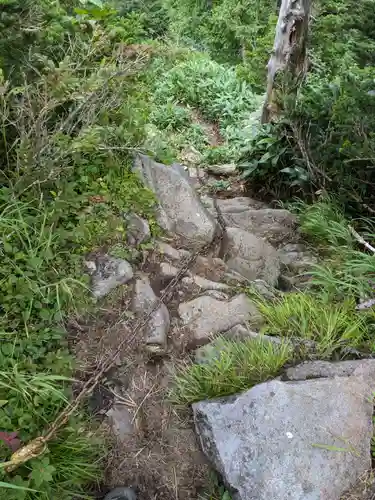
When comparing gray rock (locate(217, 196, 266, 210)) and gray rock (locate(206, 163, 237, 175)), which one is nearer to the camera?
gray rock (locate(217, 196, 266, 210))

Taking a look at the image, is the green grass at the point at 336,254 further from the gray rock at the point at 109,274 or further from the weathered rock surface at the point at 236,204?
the gray rock at the point at 109,274

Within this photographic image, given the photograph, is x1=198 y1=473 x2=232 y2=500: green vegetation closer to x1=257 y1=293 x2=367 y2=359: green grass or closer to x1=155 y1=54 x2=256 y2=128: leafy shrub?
x1=257 y1=293 x2=367 y2=359: green grass

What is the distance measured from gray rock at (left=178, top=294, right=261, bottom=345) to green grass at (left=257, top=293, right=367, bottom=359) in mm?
174

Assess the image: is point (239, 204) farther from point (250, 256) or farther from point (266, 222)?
point (250, 256)

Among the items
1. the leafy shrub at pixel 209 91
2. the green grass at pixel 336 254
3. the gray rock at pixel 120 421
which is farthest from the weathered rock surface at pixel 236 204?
the gray rock at pixel 120 421

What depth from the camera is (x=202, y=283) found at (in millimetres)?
4305

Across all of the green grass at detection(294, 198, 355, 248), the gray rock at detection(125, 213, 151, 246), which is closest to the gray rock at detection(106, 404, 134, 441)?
the gray rock at detection(125, 213, 151, 246)

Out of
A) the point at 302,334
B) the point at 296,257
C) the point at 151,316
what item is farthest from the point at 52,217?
the point at 296,257

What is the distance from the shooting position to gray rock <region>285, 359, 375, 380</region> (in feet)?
10.6

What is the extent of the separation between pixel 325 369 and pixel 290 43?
5269 mm

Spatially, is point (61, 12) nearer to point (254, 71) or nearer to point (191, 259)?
point (191, 259)

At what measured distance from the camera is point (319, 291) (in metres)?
4.20

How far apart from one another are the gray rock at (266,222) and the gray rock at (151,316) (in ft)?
6.44

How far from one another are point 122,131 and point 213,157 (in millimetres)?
4304
